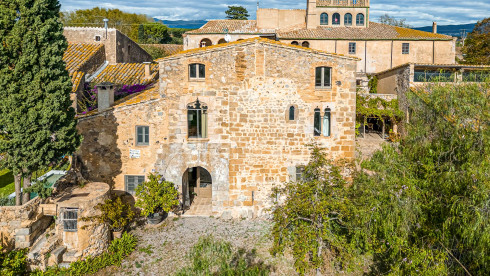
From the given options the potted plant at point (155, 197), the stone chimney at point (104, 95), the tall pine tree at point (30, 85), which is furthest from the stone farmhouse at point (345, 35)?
the tall pine tree at point (30, 85)

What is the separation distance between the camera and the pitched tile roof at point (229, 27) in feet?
114

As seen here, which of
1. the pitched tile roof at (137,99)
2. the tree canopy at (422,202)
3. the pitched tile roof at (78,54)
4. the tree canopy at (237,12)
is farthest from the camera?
the tree canopy at (237,12)

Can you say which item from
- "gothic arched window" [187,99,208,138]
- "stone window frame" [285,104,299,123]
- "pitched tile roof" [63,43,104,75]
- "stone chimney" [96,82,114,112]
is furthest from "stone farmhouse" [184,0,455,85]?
"stone chimney" [96,82,114,112]

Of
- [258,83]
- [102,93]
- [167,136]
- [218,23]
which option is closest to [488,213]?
[258,83]

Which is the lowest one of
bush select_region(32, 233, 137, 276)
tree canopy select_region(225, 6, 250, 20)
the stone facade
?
bush select_region(32, 233, 137, 276)

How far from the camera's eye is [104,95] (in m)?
15.3

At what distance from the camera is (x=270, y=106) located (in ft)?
50.6

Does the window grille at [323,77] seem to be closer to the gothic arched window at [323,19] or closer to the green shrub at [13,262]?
the green shrub at [13,262]

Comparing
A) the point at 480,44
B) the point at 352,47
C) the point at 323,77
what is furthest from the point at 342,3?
the point at 323,77

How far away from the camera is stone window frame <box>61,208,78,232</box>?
12.1m

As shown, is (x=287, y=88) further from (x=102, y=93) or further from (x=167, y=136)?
(x=102, y=93)

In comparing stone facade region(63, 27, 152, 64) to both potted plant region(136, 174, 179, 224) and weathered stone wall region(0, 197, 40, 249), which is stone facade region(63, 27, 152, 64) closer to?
potted plant region(136, 174, 179, 224)

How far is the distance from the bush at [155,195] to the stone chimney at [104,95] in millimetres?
3828

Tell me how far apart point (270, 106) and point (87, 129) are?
827 cm
